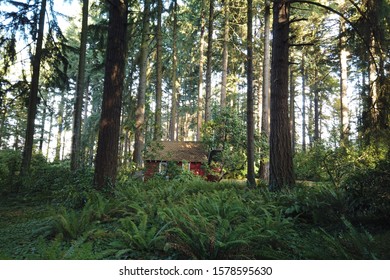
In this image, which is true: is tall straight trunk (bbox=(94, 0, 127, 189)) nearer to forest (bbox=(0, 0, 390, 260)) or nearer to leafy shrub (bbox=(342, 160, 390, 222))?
forest (bbox=(0, 0, 390, 260))

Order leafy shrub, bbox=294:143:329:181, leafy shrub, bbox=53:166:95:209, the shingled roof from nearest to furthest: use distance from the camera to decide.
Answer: leafy shrub, bbox=53:166:95:209
leafy shrub, bbox=294:143:329:181
the shingled roof

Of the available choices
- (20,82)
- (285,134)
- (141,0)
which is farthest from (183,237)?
(141,0)

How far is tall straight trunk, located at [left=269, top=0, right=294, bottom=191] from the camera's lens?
6859mm

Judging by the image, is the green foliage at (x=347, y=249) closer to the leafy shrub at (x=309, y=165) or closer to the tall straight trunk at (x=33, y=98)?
the tall straight trunk at (x=33, y=98)

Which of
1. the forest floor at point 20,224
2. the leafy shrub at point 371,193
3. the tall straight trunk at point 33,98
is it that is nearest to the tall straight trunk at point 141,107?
the tall straight trunk at point 33,98

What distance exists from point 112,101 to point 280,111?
14.8ft

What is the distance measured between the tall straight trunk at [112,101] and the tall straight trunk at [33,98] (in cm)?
517

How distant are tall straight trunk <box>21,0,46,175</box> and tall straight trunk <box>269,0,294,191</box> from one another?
9182mm

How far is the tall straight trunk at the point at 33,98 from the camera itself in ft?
34.9

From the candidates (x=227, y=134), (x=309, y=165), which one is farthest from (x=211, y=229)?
(x=309, y=165)

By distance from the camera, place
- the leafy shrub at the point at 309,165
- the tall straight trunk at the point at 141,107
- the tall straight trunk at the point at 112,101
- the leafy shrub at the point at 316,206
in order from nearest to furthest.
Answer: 1. the leafy shrub at the point at 316,206
2. the tall straight trunk at the point at 112,101
3. the tall straight trunk at the point at 141,107
4. the leafy shrub at the point at 309,165

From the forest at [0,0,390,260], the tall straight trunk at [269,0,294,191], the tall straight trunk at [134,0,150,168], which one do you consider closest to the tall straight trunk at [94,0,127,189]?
the forest at [0,0,390,260]

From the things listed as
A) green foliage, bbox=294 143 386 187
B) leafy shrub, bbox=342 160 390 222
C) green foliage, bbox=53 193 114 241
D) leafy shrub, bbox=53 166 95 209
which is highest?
green foliage, bbox=294 143 386 187
